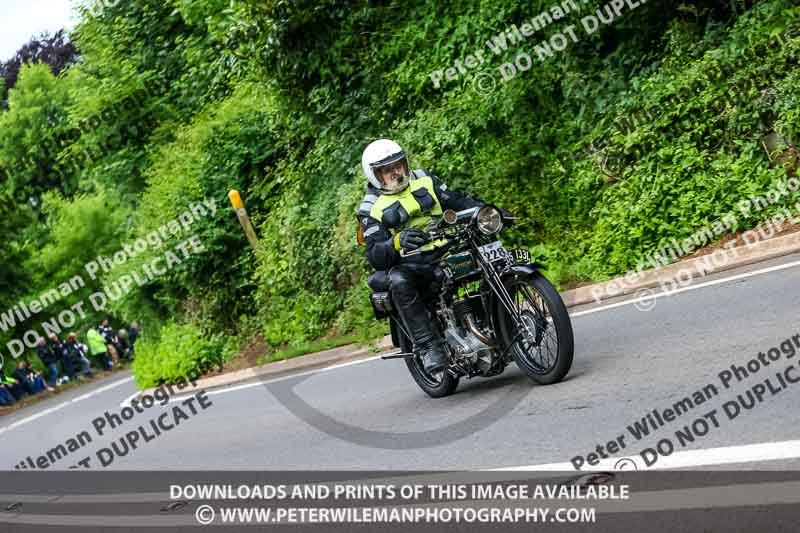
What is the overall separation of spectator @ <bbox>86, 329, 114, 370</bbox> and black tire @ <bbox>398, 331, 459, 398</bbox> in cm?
2766

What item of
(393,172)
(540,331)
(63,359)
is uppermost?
(393,172)

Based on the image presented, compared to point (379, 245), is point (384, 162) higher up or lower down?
higher up

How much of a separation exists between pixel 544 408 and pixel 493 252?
1257 millimetres

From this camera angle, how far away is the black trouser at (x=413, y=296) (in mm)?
8734

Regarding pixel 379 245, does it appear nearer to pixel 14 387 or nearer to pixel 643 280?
pixel 643 280

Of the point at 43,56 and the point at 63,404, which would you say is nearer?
the point at 63,404

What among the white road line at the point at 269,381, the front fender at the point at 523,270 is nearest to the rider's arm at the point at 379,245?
the front fender at the point at 523,270

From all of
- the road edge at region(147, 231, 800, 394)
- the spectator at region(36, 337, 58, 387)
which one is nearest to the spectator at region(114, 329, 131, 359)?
the spectator at region(36, 337, 58, 387)

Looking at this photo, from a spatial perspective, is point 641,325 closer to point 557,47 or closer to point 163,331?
point 557,47

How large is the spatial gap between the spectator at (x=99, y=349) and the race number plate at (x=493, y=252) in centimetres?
2922

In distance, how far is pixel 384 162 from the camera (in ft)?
28.1

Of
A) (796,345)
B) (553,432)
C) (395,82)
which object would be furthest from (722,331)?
(395,82)

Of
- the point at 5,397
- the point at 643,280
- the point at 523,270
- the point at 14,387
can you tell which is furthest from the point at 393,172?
the point at 14,387

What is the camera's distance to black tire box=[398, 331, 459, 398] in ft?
30.5
